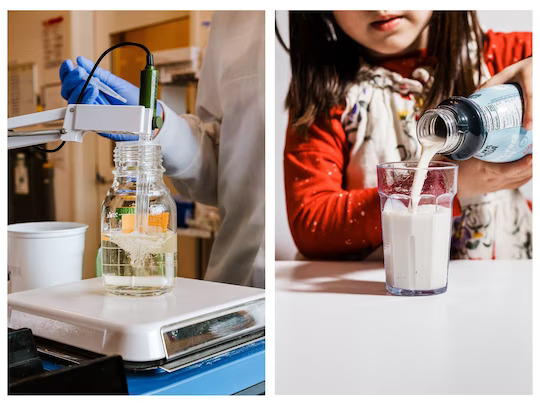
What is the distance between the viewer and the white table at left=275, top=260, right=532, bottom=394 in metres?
0.53

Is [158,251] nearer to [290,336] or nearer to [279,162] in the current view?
[290,336]

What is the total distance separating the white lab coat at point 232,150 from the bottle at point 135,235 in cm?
22

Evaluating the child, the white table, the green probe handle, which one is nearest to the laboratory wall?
the child

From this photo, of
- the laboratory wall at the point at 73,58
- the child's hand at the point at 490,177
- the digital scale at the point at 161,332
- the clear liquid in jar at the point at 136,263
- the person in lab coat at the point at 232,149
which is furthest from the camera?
the laboratory wall at the point at 73,58

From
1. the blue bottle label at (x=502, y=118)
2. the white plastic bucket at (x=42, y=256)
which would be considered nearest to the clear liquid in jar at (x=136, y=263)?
the white plastic bucket at (x=42, y=256)

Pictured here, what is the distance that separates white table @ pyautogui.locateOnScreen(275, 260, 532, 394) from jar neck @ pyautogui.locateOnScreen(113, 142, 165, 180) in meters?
0.23

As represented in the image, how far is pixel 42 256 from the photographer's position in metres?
0.70

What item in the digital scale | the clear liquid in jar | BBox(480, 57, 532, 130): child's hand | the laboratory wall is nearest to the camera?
the digital scale

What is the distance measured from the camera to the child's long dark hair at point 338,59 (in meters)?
→ 1.05

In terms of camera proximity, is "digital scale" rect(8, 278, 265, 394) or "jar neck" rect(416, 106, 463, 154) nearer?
"digital scale" rect(8, 278, 265, 394)

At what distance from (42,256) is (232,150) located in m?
0.33

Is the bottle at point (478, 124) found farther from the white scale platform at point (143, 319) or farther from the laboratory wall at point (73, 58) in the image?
the laboratory wall at point (73, 58)

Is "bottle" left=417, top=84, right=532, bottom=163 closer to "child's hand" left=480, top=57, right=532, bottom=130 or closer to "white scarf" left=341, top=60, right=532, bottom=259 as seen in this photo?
"child's hand" left=480, top=57, right=532, bottom=130

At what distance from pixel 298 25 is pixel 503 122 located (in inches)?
19.1
